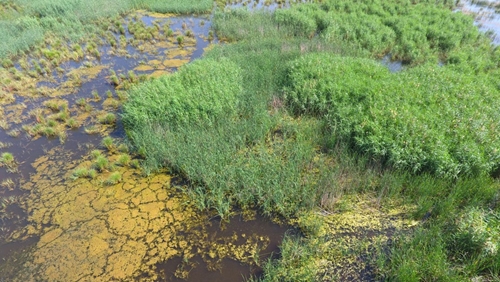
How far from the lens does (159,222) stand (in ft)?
23.5

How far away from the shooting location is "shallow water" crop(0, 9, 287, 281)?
246 inches

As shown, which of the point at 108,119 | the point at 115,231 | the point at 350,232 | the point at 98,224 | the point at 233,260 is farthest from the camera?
the point at 108,119

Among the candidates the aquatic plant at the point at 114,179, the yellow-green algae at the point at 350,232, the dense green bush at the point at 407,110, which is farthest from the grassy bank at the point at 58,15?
the yellow-green algae at the point at 350,232

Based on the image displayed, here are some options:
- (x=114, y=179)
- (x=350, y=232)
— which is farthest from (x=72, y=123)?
(x=350, y=232)

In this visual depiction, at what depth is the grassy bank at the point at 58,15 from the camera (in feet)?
54.6

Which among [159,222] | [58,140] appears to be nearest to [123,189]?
→ [159,222]

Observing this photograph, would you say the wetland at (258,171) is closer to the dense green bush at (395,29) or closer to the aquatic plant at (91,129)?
the aquatic plant at (91,129)

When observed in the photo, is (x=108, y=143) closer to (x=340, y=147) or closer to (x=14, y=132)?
(x=14, y=132)

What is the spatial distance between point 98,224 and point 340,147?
22.6 ft

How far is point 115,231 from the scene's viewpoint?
275 inches

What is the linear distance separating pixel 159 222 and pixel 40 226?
3.03 meters

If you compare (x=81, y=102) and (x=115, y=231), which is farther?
(x=81, y=102)

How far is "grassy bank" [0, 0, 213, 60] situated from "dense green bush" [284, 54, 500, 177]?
15.3 meters

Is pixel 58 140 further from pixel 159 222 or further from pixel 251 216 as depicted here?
pixel 251 216
